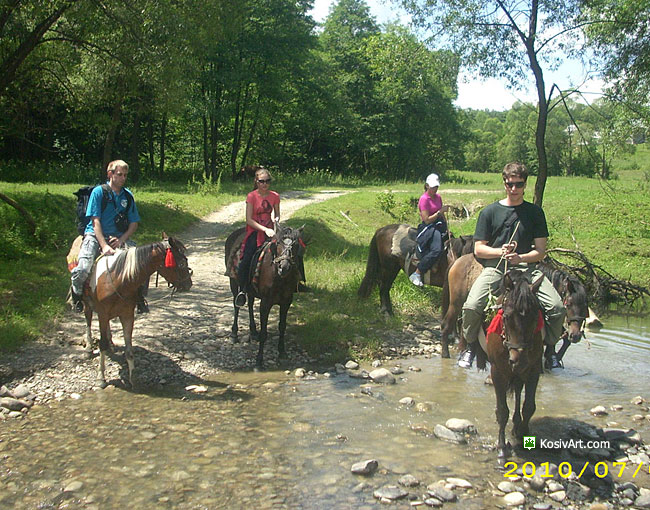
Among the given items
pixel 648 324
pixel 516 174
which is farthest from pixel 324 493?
pixel 648 324

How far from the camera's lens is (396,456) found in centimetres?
616

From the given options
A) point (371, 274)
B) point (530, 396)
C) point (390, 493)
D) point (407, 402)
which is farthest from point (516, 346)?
point (371, 274)

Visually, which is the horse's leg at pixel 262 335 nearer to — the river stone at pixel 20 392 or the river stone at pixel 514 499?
the river stone at pixel 20 392

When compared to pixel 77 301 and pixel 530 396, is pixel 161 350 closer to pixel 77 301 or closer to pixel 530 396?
pixel 77 301

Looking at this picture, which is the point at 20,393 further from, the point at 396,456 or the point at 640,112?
the point at 640,112

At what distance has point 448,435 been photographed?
6570mm

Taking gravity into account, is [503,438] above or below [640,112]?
below

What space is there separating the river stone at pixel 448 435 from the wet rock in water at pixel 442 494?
46.4 inches

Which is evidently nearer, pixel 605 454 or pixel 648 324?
pixel 605 454

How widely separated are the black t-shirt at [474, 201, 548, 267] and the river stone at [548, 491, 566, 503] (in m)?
2.33

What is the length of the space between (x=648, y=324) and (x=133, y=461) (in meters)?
11.5

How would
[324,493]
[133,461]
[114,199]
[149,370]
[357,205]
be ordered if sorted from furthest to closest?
1. [357,205]
2. [149,370]
3. [114,199]
4. [133,461]
5. [324,493]

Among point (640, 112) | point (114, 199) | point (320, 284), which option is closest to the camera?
point (114, 199)
